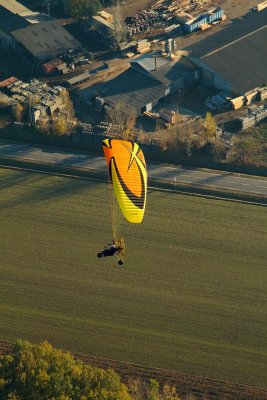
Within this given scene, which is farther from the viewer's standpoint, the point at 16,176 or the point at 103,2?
the point at 103,2

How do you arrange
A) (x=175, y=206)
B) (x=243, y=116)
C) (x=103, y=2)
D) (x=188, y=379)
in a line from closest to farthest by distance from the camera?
1. (x=188, y=379)
2. (x=175, y=206)
3. (x=243, y=116)
4. (x=103, y=2)

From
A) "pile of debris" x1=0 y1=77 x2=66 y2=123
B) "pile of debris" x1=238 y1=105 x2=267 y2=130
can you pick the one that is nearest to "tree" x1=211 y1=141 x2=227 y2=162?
"pile of debris" x1=238 y1=105 x2=267 y2=130

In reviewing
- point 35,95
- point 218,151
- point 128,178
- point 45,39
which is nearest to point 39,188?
point 35,95

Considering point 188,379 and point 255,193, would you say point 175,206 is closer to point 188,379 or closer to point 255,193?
point 255,193

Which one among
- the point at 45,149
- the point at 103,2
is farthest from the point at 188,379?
the point at 103,2

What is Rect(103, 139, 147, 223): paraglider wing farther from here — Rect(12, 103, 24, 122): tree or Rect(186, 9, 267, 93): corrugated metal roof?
Rect(186, 9, 267, 93): corrugated metal roof

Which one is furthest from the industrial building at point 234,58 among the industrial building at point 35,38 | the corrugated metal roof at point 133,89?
the industrial building at point 35,38

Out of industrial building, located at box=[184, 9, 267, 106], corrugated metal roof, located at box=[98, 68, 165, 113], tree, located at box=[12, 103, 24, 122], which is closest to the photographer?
tree, located at box=[12, 103, 24, 122]
